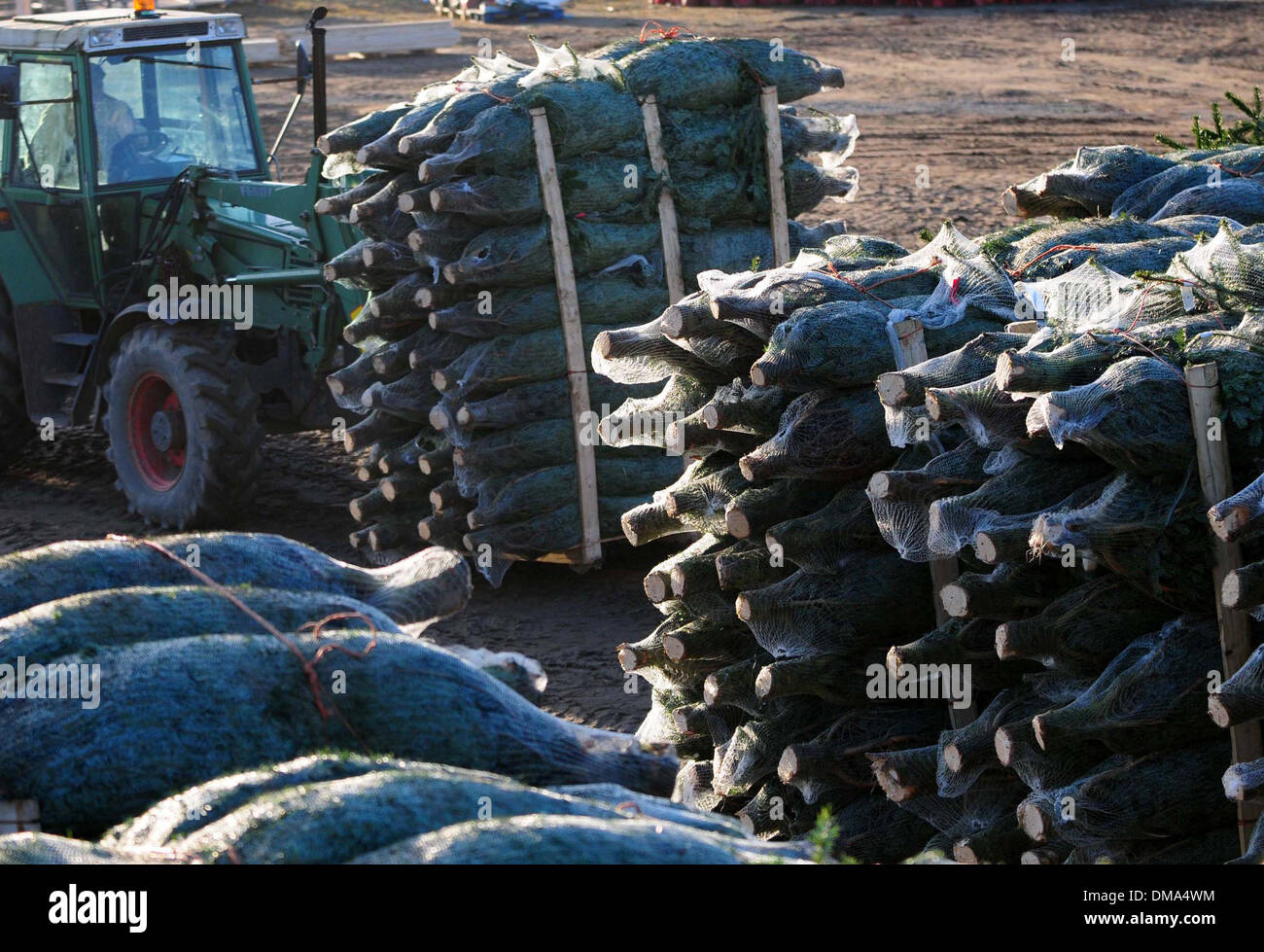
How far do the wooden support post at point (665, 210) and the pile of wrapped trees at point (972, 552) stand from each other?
206cm

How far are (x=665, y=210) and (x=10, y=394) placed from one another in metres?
4.74

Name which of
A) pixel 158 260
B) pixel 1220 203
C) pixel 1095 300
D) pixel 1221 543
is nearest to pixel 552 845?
pixel 1221 543

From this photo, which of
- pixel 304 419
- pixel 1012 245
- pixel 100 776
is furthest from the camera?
pixel 304 419

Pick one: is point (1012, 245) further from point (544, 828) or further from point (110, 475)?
point (110, 475)

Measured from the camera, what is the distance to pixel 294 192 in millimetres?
9945

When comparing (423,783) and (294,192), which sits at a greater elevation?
(294,192)

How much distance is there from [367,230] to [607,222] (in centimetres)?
135

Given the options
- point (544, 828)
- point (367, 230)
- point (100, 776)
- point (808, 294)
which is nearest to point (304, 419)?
point (367, 230)

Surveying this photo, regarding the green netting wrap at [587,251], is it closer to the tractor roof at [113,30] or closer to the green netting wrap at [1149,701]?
the tractor roof at [113,30]

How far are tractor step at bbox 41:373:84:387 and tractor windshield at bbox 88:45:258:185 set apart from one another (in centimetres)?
127

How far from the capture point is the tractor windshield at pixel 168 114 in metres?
9.55

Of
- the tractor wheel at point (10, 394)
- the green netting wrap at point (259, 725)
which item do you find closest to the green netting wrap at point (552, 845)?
the green netting wrap at point (259, 725)
